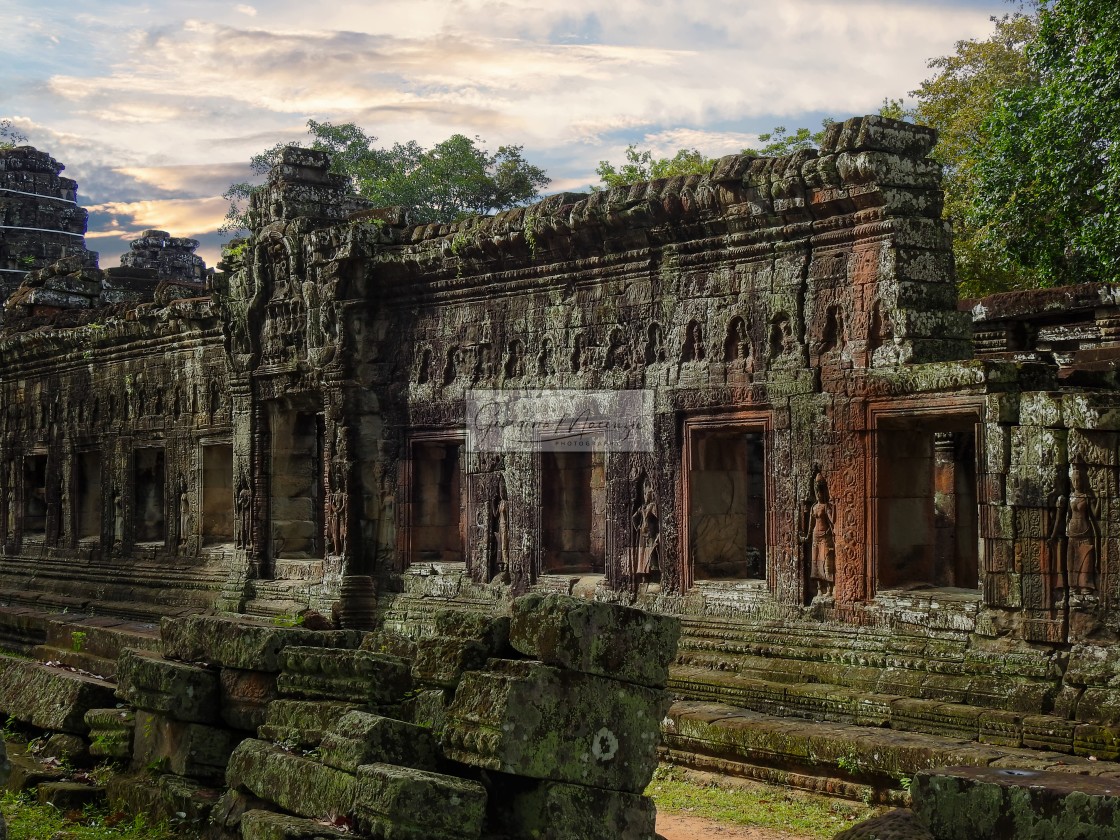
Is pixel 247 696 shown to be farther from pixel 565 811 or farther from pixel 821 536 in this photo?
pixel 821 536

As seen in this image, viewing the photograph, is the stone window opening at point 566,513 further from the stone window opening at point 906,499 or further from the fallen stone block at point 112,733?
the fallen stone block at point 112,733

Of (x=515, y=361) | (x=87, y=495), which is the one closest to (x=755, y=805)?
(x=515, y=361)

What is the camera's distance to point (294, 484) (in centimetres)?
1569

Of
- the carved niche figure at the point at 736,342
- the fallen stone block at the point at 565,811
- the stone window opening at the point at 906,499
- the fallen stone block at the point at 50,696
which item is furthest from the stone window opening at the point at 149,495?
the fallen stone block at the point at 565,811

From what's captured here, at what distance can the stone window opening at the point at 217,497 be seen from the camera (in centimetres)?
1714

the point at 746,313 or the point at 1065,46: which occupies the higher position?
the point at 1065,46

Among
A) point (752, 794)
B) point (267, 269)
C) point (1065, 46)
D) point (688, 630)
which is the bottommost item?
point (752, 794)

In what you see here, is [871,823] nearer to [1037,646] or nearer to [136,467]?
[1037,646]

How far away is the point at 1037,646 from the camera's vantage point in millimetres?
8883

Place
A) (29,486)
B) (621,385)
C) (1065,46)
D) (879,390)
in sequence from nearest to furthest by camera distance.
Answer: (879,390) → (621,385) → (1065,46) → (29,486)

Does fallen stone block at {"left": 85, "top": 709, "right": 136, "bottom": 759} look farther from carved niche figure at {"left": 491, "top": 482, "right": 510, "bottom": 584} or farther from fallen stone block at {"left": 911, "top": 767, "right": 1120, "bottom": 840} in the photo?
fallen stone block at {"left": 911, "top": 767, "right": 1120, "bottom": 840}

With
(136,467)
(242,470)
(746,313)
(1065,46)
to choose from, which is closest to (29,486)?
(136,467)

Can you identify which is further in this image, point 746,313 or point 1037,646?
point 746,313

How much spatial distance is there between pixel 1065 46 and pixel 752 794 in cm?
1205
